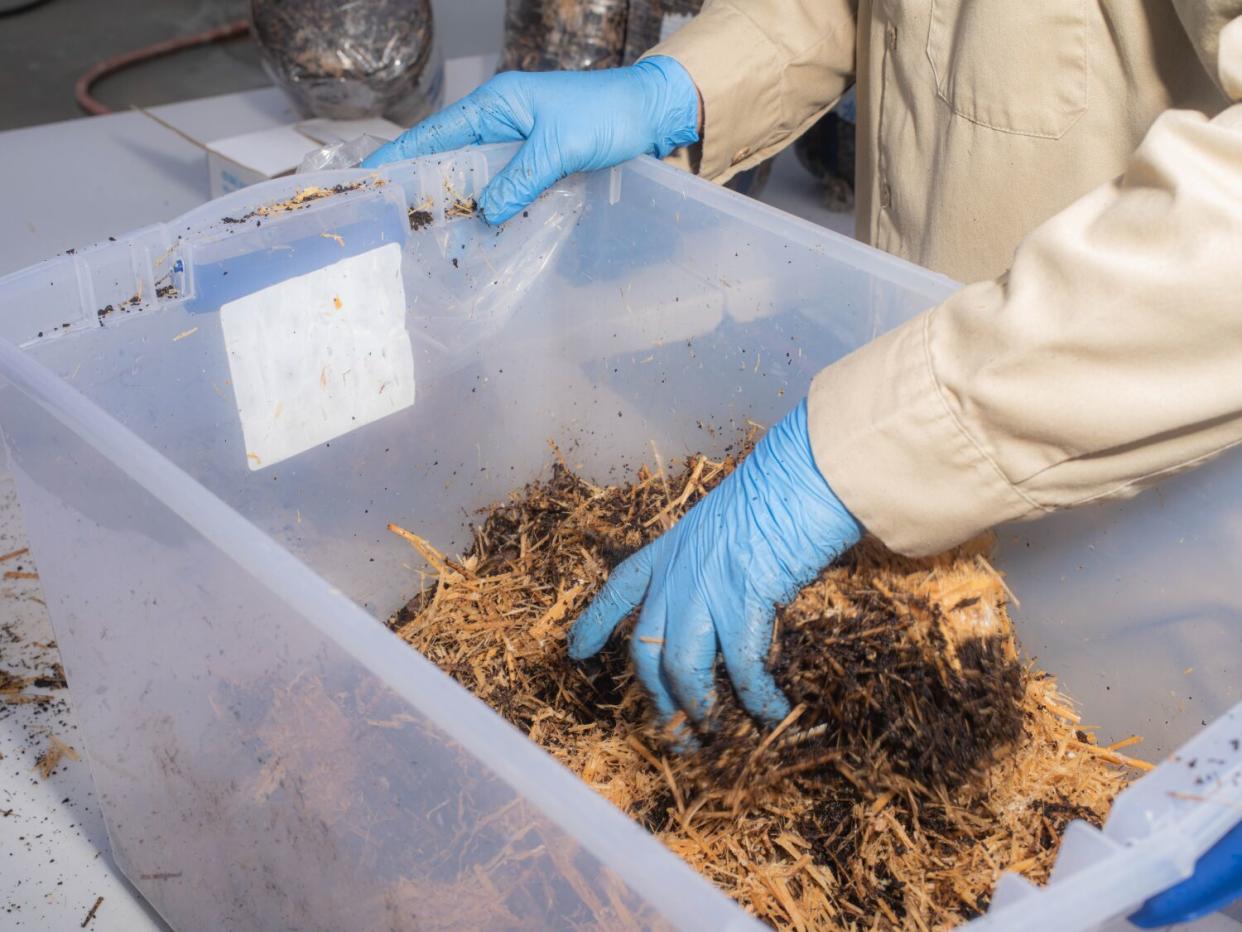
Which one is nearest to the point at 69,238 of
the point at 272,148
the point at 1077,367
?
the point at 272,148

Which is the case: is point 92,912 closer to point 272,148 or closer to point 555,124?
point 555,124

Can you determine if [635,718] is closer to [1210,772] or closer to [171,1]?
[1210,772]

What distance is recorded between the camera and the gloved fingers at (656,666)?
3.26 feet

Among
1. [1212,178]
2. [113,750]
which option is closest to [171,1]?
[113,750]

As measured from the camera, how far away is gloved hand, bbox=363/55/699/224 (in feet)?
3.94

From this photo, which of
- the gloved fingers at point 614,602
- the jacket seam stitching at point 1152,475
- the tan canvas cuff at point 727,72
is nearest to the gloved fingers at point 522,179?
the tan canvas cuff at point 727,72

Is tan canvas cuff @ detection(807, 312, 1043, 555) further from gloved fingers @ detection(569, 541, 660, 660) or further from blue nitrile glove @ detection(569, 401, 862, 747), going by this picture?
gloved fingers @ detection(569, 541, 660, 660)

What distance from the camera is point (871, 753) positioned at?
98 centimetres

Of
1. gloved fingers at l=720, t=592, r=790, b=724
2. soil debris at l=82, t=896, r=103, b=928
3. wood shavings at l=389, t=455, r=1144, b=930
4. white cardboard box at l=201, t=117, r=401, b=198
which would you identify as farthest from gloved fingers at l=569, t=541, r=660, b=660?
white cardboard box at l=201, t=117, r=401, b=198

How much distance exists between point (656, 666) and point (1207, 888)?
1.60 ft

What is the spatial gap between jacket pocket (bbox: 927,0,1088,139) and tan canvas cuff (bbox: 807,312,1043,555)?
1.28ft

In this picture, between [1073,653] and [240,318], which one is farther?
[1073,653]

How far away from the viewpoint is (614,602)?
1.09 m

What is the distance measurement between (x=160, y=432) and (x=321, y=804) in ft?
1.27
